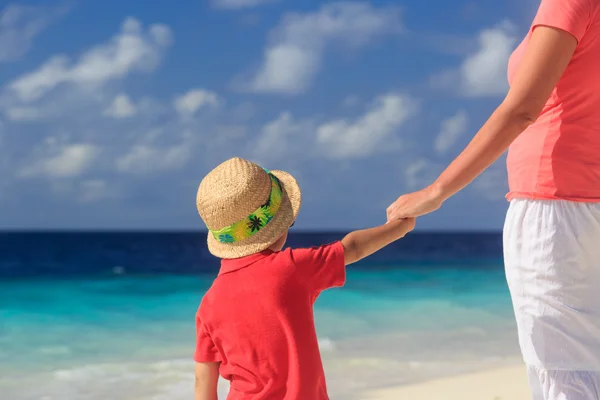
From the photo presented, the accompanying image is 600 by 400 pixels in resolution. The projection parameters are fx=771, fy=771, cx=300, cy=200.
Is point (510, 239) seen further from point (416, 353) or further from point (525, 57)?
point (416, 353)

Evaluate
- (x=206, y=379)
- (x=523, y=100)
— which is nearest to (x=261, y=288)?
(x=206, y=379)

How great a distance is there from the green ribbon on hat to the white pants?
62 centimetres

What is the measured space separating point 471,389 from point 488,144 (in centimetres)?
348

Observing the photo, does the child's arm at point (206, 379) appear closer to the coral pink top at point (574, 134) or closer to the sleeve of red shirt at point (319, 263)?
the sleeve of red shirt at point (319, 263)

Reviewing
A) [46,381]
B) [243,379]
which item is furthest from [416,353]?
[243,379]

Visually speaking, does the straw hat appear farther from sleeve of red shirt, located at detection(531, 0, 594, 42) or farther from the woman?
sleeve of red shirt, located at detection(531, 0, 594, 42)

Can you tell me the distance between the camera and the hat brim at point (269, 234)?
6.23 ft

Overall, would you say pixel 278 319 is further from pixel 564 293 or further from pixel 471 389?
pixel 471 389

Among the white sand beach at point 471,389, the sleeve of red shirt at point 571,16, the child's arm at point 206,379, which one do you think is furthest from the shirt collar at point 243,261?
the white sand beach at point 471,389

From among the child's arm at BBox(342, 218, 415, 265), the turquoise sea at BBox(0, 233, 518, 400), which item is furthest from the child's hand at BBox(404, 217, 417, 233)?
the turquoise sea at BBox(0, 233, 518, 400)

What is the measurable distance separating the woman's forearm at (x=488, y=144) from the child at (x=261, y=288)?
0.29 meters

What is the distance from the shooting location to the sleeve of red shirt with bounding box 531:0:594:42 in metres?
1.57

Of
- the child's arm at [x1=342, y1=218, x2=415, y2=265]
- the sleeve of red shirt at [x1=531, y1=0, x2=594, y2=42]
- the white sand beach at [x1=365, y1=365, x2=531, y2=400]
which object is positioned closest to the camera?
the sleeve of red shirt at [x1=531, y1=0, x2=594, y2=42]

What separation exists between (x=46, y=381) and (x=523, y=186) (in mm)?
5074
